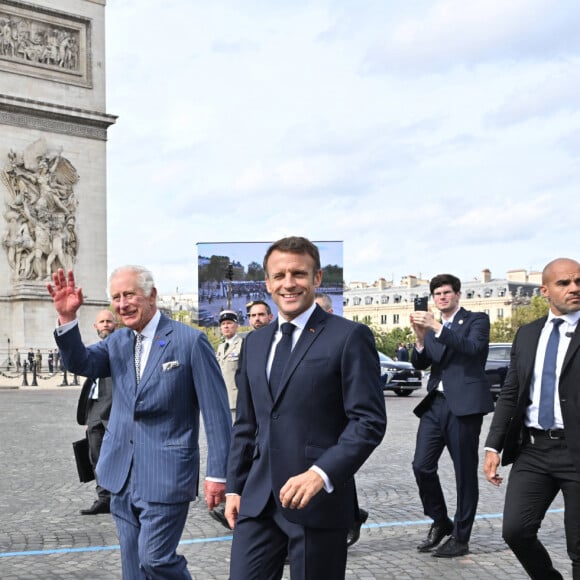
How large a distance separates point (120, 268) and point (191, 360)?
524 mm

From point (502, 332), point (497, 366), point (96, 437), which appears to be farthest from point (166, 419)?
point (502, 332)

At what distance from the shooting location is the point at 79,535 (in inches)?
259

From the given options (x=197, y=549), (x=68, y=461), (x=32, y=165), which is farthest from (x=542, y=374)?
(x=32, y=165)

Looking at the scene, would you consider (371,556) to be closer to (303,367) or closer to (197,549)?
(197,549)

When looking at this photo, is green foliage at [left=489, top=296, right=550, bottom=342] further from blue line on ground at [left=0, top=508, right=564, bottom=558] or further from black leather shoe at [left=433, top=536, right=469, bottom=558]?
black leather shoe at [left=433, top=536, right=469, bottom=558]

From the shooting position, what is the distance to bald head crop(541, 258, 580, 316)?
14.5 ft

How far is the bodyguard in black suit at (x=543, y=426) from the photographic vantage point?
13.9 ft

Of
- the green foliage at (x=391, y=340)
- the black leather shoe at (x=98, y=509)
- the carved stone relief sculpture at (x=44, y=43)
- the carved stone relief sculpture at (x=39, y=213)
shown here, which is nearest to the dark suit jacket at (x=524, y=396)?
the black leather shoe at (x=98, y=509)

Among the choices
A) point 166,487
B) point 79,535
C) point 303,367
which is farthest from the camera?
point 79,535

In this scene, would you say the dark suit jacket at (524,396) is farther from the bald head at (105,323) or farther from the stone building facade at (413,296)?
the stone building facade at (413,296)

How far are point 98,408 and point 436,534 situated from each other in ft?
9.57

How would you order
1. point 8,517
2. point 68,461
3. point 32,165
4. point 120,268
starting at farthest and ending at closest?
point 32,165
point 68,461
point 8,517
point 120,268

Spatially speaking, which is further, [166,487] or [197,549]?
[197,549]

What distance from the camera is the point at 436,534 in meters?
6.14
